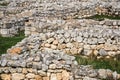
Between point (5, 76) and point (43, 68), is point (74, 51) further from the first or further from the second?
point (5, 76)

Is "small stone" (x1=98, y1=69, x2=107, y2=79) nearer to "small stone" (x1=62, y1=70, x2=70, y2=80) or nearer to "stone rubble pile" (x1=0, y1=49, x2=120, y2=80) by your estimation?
"stone rubble pile" (x1=0, y1=49, x2=120, y2=80)

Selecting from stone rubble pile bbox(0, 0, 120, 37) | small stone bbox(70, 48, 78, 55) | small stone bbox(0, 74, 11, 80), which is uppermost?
stone rubble pile bbox(0, 0, 120, 37)

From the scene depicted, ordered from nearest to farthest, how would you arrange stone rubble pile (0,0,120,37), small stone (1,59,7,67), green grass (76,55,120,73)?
green grass (76,55,120,73)
small stone (1,59,7,67)
stone rubble pile (0,0,120,37)

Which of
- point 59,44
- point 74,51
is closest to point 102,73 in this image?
point 74,51

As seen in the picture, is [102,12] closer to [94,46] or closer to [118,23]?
[118,23]

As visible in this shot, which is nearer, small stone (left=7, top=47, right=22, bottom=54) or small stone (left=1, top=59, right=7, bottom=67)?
small stone (left=1, top=59, right=7, bottom=67)

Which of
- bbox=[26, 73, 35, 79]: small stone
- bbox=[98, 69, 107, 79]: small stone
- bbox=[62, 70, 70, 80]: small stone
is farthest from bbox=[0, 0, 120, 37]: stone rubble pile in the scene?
bbox=[98, 69, 107, 79]: small stone

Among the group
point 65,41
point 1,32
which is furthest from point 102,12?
point 65,41

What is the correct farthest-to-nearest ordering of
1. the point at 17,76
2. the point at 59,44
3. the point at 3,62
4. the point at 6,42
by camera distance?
the point at 6,42, the point at 59,44, the point at 3,62, the point at 17,76

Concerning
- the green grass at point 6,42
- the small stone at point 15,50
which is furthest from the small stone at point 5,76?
the green grass at point 6,42

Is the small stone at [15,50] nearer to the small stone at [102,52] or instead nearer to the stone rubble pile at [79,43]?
the stone rubble pile at [79,43]
